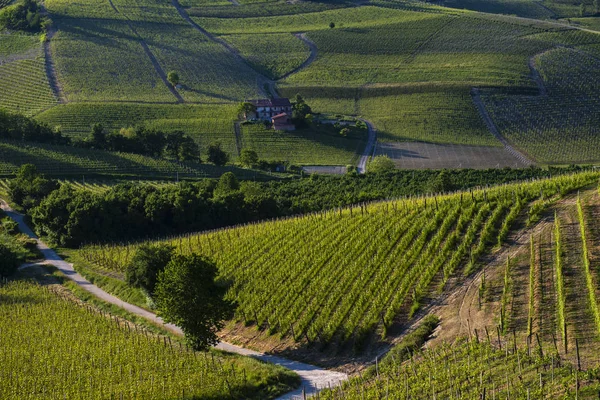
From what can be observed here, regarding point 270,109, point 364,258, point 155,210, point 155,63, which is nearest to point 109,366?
point 364,258

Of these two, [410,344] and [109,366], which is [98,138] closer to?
[109,366]

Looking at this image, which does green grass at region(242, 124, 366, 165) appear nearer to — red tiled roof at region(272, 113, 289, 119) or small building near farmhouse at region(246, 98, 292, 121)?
red tiled roof at region(272, 113, 289, 119)

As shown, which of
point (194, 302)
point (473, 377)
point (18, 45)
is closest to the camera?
point (473, 377)

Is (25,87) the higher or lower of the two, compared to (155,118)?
higher

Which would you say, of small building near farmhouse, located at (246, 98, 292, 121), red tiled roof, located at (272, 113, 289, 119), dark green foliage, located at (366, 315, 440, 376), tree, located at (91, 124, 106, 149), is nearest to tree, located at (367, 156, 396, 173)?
red tiled roof, located at (272, 113, 289, 119)

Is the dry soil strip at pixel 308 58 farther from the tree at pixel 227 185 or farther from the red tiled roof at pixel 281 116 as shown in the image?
the tree at pixel 227 185

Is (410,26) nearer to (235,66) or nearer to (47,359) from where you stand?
(235,66)

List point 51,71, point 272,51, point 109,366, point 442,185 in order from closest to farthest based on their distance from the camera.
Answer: point 109,366, point 442,185, point 51,71, point 272,51
